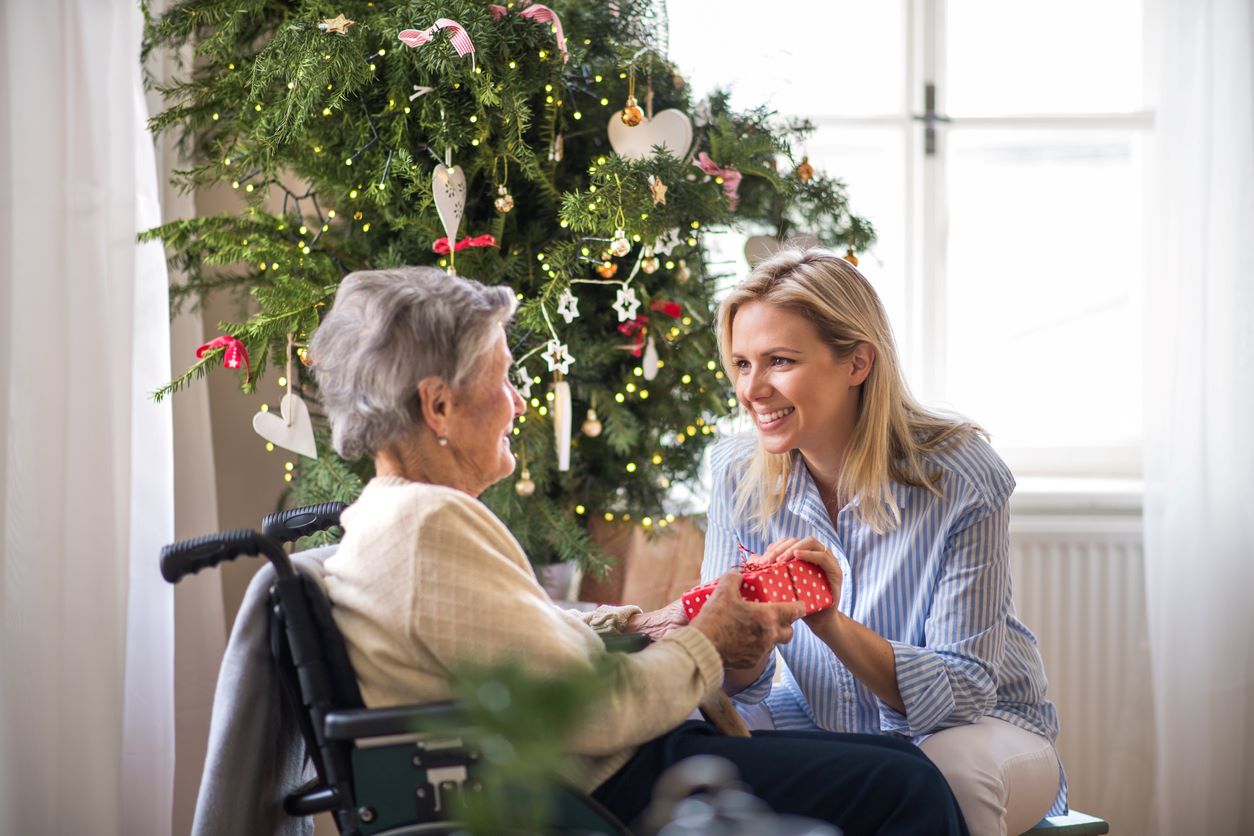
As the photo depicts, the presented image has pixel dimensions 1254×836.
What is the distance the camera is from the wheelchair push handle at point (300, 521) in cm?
156

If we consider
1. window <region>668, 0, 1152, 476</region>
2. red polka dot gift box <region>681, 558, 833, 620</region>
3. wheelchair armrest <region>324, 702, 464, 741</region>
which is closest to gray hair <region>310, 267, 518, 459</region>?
wheelchair armrest <region>324, 702, 464, 741</region>

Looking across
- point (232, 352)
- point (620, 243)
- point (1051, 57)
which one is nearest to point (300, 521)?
point (232, 352)

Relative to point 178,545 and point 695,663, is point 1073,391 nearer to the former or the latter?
point 695,663

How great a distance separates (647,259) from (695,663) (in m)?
0.99

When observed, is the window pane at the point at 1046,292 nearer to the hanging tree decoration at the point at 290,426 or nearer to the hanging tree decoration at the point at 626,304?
the hanging tree decoration at the point at 626,304

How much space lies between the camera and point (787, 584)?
5.18 ft

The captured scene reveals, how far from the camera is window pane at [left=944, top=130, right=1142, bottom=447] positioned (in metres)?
3.18

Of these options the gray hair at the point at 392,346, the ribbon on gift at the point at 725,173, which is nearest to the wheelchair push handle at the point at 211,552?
the gray hair at the point at 392,346

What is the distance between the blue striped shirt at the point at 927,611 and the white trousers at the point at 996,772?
3cm

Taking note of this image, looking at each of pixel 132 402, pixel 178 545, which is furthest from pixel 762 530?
pixel 132 402

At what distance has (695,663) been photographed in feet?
4.59

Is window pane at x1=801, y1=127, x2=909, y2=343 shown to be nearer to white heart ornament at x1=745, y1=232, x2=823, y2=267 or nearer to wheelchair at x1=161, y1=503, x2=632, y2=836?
white heart ornament at x1=745, y1=232, x2=823, y2=267

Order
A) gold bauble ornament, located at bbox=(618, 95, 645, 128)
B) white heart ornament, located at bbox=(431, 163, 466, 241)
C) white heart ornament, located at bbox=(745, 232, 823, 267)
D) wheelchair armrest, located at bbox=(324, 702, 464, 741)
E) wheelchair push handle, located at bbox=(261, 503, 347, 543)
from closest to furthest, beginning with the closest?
1. wheelchair armrest, located at bbox=(324, 702, 464, 741)
2. wheelchair push handle, located at bbox=(261, 503, 347, 543)
3. white heart ornament, located at bbox=(431, 163, 466, 241)
4. gold bauble ornament, located at bbox=(618, 95, 645, 128)
5. white heart ornament, located at bbox=(745, 232, 823, 267)

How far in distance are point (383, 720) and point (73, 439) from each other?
3.74 feet
